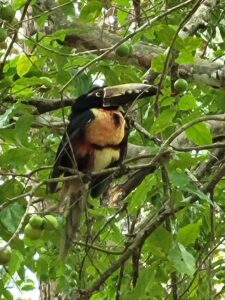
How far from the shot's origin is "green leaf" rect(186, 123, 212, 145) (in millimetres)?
2248

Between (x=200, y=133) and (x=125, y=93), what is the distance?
0.46m

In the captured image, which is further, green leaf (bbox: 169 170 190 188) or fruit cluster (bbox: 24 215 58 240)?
green leaf (bbox: 169 170 190 188)

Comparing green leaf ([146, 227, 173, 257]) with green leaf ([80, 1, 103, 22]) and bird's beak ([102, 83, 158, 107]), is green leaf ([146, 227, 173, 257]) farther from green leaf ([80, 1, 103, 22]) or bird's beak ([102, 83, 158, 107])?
green leaf ([80, 1, 103, 22])

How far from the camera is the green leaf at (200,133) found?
2.25 metres

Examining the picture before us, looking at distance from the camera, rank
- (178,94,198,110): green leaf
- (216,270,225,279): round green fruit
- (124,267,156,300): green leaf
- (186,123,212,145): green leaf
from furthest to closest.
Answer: (216,270,225,279): round green fruit < (178,94,198,110): green leaf < (186,123,212,145): green leaf < (124,267,156,300): green leaf

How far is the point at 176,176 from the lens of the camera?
2012 mm

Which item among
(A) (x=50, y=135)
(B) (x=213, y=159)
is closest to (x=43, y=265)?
(A) (x=50, y=135)

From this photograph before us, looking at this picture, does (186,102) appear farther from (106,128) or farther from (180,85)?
(106,128)

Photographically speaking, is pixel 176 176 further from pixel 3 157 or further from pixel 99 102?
pixel 99 102

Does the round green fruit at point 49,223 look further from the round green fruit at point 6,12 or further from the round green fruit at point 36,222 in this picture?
the round green fruit at point 6,12

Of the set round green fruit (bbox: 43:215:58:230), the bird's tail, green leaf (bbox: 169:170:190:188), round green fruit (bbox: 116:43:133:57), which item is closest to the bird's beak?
round green fruit (bbox: 116:43:133:57)

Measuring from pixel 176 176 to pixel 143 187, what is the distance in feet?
0.83

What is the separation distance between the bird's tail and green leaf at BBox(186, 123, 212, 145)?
0.40 meters

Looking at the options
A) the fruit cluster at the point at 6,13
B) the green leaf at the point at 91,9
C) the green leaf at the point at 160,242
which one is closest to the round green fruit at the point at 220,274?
the green leaf at the point at 160,242
